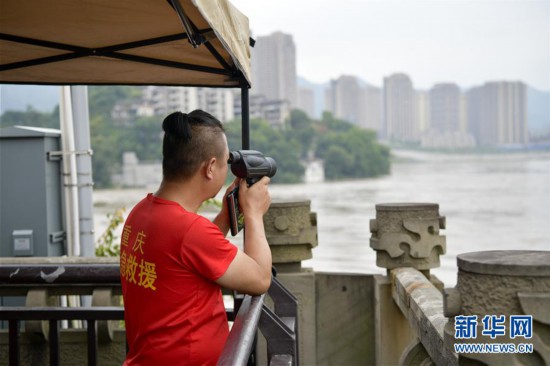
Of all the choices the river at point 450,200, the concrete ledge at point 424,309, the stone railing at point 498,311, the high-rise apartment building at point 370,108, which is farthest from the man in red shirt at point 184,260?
the high-rise apartment building at point 370,108

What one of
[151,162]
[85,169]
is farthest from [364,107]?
[85,169]

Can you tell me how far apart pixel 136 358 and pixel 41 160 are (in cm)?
461

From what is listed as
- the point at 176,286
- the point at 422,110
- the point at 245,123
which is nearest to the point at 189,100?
the point at 422,110

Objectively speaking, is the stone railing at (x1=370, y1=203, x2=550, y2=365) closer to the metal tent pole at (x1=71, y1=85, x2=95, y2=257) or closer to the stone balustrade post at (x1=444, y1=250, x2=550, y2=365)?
the stone balustrade post at (x1=444, y1=250, x2=550, y2=365)

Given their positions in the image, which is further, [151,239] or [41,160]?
[41,160]

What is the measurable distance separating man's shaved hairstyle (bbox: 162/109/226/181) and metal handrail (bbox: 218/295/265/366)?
1.45ft

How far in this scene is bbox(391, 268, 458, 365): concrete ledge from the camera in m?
2.71

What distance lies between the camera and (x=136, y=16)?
3.47 metres

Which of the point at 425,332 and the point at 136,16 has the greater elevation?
the point at 136,16

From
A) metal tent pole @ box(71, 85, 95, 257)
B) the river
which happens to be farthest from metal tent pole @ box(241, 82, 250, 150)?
the river

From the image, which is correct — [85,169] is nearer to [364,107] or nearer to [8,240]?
[8,240]

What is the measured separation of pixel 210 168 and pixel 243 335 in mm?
597

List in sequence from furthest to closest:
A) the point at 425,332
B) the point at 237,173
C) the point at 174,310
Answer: the point at 425,332
the point at 237,173
the point at 174,310

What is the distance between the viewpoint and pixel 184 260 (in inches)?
85.3
